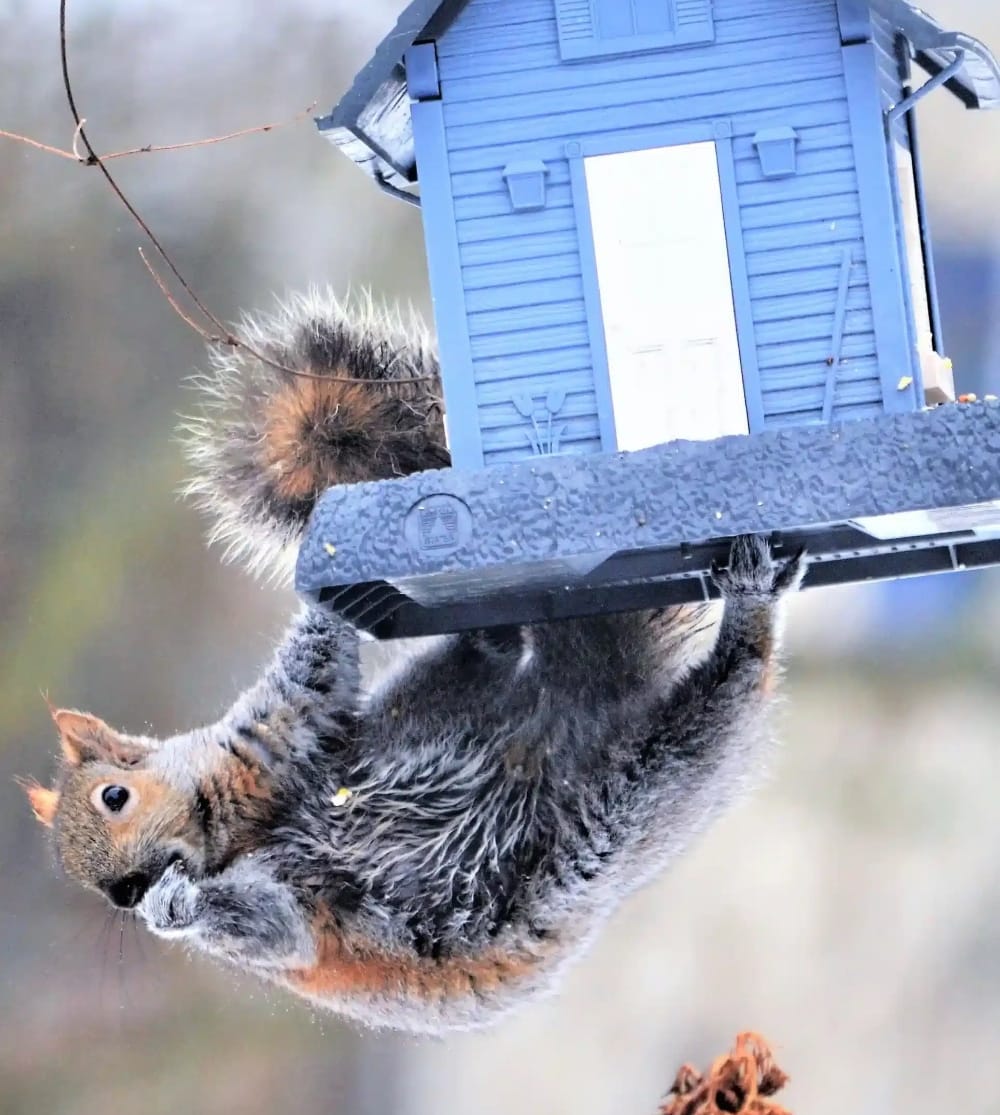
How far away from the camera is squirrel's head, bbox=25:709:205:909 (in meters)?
1.53

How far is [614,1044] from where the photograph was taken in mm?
2232

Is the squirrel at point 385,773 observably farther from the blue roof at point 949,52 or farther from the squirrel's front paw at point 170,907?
the blue roof at point 949,52

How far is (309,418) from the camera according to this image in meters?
1.60

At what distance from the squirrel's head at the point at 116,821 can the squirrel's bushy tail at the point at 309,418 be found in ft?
0.96

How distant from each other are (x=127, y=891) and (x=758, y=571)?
74 cm

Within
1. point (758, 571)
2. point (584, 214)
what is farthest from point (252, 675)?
point (584, 214)

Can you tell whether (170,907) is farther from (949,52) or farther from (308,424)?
(949,52)

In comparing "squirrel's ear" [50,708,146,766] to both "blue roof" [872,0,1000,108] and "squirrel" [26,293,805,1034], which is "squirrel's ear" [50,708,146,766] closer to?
"squirrel" [26,293,805,1034]

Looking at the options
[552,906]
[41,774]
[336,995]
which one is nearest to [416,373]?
[552,906]

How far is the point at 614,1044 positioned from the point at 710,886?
29 cm

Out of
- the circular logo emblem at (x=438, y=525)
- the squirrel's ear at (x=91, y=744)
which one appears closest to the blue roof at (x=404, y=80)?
the circular logo emblem at (x=438, y=525)

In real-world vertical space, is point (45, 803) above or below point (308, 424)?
below

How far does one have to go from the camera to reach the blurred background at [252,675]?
218cm

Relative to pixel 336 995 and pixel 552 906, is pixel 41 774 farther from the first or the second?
pixel 552 906
